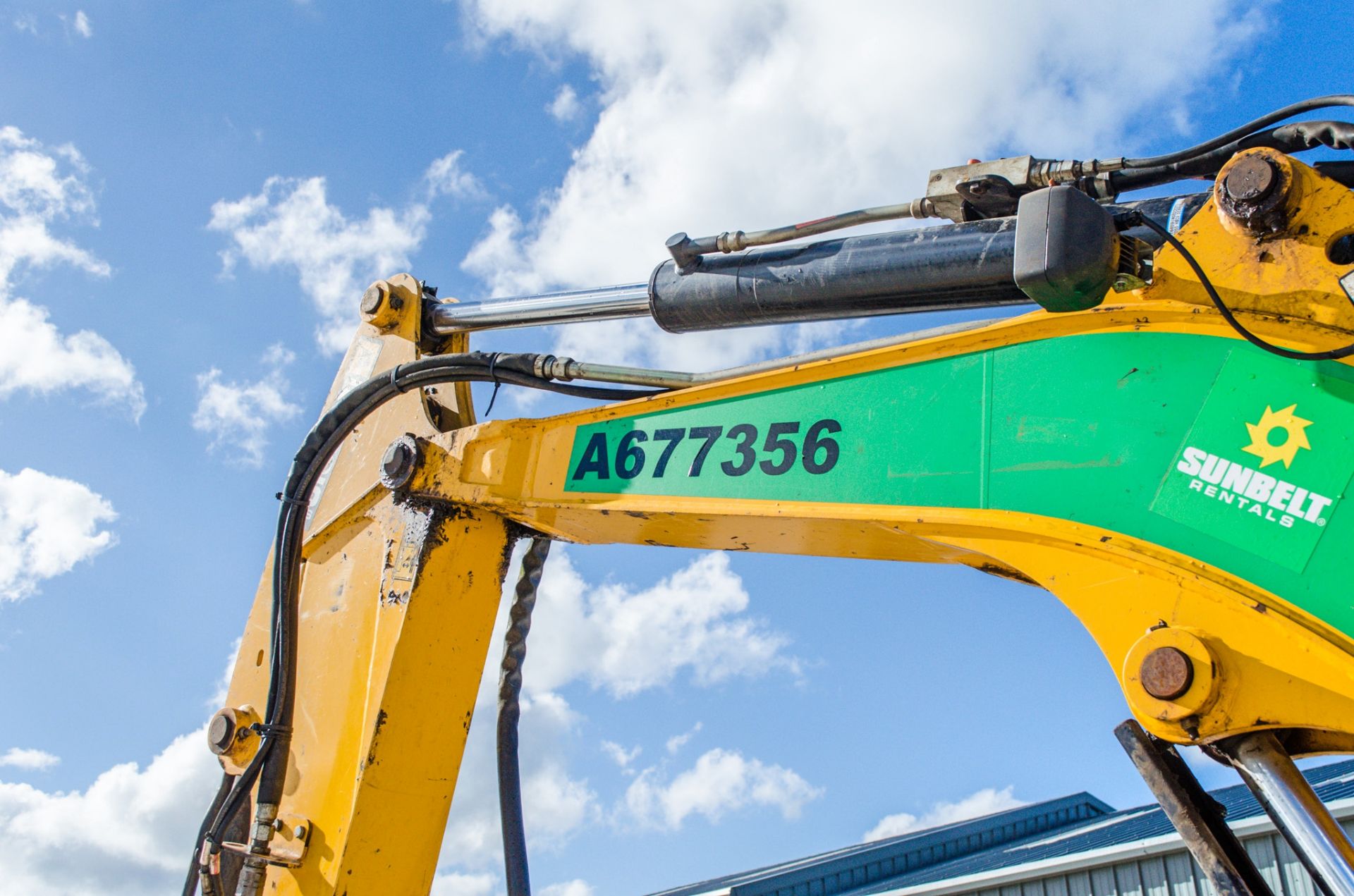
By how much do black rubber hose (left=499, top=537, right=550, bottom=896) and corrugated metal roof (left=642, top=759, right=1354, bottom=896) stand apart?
5.35m

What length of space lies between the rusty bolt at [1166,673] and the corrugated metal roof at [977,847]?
580cm

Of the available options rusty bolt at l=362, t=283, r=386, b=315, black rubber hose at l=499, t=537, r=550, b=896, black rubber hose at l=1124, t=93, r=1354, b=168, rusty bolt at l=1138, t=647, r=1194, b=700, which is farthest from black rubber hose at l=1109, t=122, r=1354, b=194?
rusty bolt at l=362, t=283, r=386, b=315

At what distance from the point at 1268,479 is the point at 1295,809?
0.56 metres

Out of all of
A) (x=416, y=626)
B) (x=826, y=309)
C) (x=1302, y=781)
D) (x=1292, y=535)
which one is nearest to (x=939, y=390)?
(x=826, y=309)

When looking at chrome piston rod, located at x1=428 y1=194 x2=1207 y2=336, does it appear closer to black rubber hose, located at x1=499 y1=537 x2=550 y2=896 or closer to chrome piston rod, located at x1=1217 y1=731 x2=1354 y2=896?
black rubber hose, located at x1=499 y1=537 x2=550 y2=896

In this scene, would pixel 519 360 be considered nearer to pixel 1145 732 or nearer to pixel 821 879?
pixel 1145 732

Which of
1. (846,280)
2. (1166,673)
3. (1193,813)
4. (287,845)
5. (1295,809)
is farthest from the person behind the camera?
(287,845)

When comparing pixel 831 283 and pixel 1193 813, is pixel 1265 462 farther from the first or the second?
pixel 831 283

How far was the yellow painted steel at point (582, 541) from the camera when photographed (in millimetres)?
2068

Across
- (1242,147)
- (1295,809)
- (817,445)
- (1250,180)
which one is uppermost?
(1242,147)

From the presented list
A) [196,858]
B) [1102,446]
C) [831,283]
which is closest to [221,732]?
[196,858]

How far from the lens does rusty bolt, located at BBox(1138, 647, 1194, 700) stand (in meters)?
2.04

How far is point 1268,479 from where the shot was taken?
6.88 ft

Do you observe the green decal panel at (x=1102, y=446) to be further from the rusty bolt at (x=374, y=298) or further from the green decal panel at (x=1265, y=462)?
the rusty bolt at (x=374, y=298)
